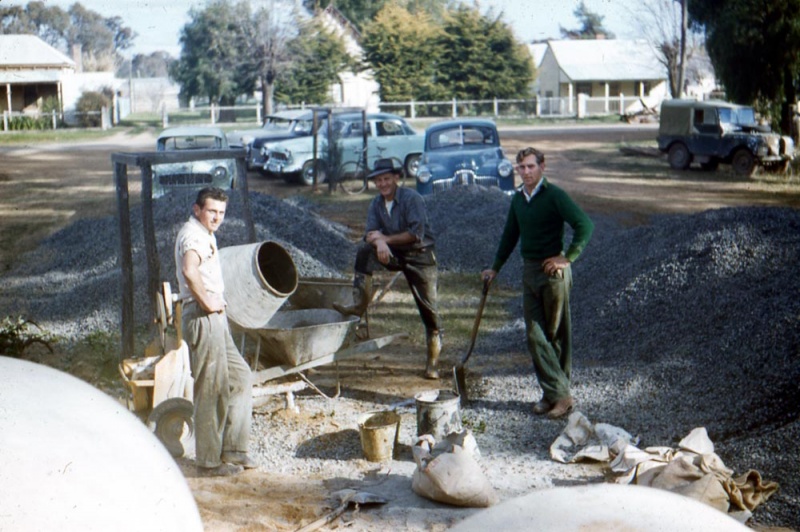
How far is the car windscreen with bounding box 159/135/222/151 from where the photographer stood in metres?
21.0

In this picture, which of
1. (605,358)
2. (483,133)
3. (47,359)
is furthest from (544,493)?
(483,133)

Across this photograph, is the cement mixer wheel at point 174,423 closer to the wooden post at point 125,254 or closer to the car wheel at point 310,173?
the wooden post at point 125,254

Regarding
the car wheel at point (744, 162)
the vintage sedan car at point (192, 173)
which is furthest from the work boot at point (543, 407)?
the car wheel at point (744, 162)

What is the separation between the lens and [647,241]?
12.3m

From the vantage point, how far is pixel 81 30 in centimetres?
8125

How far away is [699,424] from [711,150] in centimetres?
2108

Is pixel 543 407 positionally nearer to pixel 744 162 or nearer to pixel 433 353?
pixel 433 353

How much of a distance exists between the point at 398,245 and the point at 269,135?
1874 cm

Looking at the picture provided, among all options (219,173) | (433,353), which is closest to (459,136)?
(219,173)

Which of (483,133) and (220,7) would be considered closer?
(483,133)

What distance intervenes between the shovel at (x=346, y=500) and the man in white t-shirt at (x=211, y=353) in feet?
2.94

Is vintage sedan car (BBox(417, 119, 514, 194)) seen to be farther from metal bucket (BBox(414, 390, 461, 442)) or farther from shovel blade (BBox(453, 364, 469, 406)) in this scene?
metal bucket (BBox(414, 390, 461, 442))

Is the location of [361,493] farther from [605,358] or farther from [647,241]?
[647,241]

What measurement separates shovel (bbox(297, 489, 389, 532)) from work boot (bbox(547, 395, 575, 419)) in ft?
6.70
